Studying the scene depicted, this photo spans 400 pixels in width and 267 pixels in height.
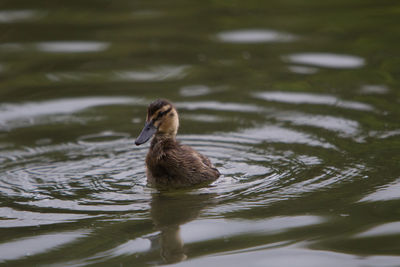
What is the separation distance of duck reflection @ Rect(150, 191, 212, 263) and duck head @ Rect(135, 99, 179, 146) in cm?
77

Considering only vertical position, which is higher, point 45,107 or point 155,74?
point 155,74

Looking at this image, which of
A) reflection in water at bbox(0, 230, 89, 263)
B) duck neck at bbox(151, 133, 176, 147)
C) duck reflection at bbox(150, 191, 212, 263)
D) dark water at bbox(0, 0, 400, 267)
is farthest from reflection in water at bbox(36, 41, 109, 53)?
reflection in water at bbox(0, 230, 89, 263)

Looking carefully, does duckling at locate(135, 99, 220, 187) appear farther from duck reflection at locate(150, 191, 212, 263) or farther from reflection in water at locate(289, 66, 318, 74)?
reflection in water at locate(289, 66, 318, 74)

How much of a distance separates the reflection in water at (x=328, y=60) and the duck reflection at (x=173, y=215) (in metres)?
4.91

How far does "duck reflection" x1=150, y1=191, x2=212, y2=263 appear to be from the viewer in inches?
232

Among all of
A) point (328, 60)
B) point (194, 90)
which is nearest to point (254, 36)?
point (328, 60)

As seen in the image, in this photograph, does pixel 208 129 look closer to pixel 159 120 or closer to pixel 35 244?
pixel 159 120

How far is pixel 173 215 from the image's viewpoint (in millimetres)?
6773

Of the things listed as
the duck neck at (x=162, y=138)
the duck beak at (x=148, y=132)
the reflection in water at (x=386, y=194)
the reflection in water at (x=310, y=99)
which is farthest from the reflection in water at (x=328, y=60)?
the reflection in water at (x=386, y=194)

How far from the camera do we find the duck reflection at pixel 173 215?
232 inches

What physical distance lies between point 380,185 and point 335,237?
138 cm

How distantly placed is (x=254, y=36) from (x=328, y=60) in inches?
64.5

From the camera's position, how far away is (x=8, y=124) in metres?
9.98

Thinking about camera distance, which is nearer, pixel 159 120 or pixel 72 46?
pixel 159 120
